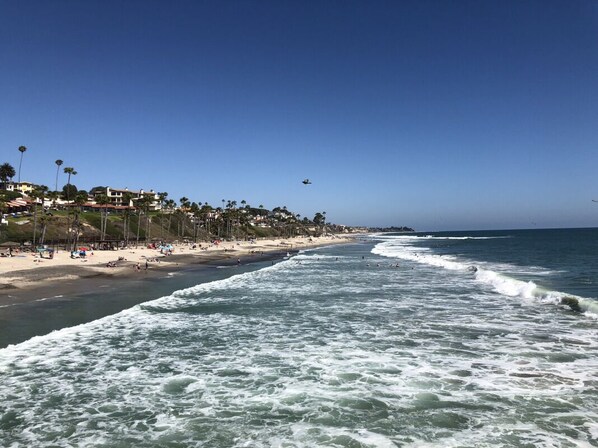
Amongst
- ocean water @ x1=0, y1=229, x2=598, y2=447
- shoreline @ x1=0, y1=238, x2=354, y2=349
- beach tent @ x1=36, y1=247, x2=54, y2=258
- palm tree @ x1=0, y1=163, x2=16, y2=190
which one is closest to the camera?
ocean water @ x1=0, y1=229, x2=598, y2=447

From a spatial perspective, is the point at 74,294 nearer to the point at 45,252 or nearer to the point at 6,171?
the point at 45,252

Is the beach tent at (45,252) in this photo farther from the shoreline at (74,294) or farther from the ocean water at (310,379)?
the ocean water at (310,379)

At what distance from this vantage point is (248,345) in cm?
1512

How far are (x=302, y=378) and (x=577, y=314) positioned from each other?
15992 mm

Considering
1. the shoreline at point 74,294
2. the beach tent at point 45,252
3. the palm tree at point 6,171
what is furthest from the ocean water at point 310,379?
the palm tree at point 6,171

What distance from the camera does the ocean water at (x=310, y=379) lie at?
8398 mm

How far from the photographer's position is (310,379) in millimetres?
11562

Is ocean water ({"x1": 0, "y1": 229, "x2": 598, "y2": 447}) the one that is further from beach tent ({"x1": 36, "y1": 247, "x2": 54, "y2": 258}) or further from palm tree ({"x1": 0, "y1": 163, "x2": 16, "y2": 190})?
palm tree ({"x1": 0, "y1": 163, "x2": 16, "y2": 190})

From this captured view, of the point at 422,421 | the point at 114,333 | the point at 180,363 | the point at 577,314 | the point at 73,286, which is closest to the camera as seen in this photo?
the point at 422,421

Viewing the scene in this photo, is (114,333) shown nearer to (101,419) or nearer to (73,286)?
(101,419)

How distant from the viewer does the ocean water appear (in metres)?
8.40

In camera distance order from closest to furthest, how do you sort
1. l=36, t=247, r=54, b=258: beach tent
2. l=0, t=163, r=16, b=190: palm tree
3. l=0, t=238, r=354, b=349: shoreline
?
1. l=0, t=238, r=354, b=349: shoreline
2. l=36, t=247, r=54, b=258: beach tent
3. l=0, t=163, r=16, b=190: palm tree

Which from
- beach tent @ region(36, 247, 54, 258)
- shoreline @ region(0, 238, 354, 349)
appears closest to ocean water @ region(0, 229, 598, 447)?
shoreline @ region(0, 238, 354, 349)

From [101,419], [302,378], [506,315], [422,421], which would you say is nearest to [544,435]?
[422,421]
